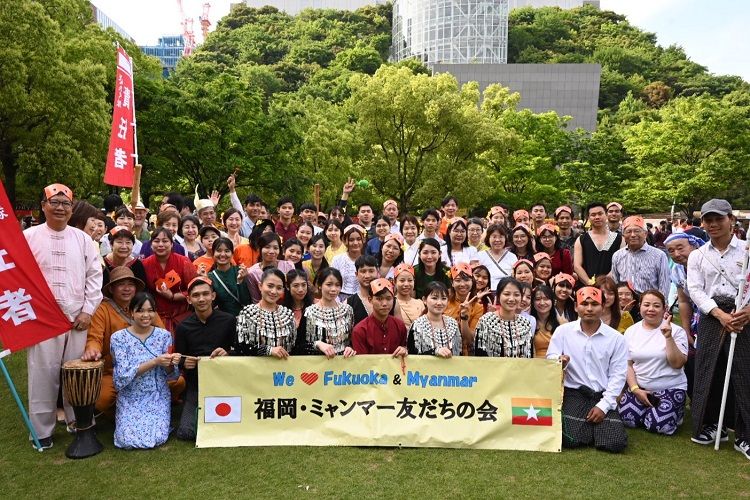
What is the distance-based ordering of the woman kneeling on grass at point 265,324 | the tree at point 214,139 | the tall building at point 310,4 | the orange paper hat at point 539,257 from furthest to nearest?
the tall building at point 310,4, the tree at point 214,139, the orange paper hat at point 539,257, the woman kneeling on grass at point 265,324

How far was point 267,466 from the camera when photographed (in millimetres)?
4410

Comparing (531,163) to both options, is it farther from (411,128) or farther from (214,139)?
(214,139)

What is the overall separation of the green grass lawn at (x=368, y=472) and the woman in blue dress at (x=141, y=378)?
0.16 metres

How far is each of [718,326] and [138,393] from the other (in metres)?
5.30

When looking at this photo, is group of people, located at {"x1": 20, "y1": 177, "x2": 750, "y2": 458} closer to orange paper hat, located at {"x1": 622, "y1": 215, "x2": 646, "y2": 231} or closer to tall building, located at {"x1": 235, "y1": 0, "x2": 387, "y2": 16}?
orange paper hat, located at {"x1": 622, "y1": 215, "x2": 646, "y2": 231}

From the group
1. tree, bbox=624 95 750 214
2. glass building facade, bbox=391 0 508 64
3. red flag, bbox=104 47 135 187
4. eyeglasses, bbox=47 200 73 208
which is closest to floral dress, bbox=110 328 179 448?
eyeglasses, bbox=47 200 73 208

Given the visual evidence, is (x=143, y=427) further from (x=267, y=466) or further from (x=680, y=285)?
(x=680, y=285)

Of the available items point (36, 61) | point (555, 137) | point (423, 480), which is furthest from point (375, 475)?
point (555, 137)

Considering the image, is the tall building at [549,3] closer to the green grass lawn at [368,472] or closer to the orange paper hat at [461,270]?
the orange paper hat at [461,270]

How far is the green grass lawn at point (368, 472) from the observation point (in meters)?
4.05

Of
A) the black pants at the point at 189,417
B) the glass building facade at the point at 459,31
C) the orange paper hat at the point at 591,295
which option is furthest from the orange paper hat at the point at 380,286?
the glass building facade at the point at 459,31

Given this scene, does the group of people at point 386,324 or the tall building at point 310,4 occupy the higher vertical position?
the tall building at point 310,4

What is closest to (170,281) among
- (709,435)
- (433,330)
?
(433,330)

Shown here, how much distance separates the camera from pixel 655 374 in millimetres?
5320
